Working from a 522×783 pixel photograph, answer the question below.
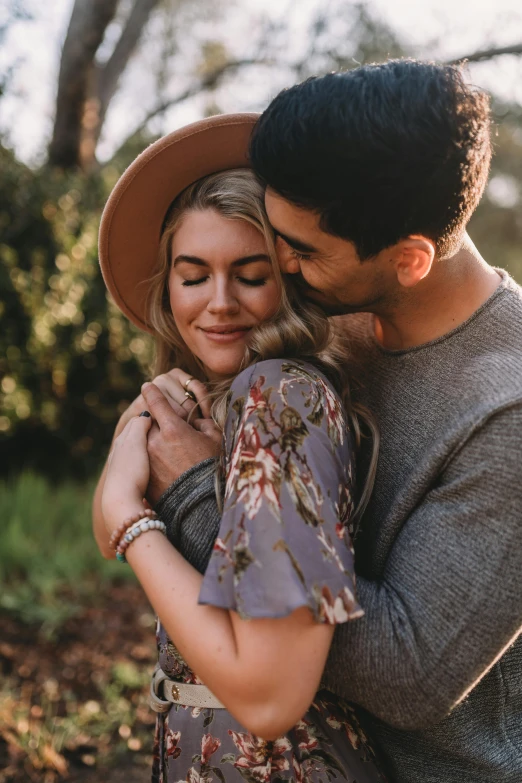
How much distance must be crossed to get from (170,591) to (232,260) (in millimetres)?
1074

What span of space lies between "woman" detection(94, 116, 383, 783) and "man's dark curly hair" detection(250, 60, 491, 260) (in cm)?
40

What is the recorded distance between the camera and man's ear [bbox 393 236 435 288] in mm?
1712

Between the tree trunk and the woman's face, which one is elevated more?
the woman's face

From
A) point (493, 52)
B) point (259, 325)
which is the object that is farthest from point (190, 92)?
point (259, 325)

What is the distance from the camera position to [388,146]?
4.98ft

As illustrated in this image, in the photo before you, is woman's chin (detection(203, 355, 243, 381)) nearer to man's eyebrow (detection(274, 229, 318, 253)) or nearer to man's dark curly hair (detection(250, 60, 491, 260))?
man's eyebrow (detection(274, 229, 318, 253))

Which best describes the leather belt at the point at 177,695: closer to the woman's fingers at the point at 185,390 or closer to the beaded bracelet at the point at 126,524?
the beaded bracelet at the point at 126,524

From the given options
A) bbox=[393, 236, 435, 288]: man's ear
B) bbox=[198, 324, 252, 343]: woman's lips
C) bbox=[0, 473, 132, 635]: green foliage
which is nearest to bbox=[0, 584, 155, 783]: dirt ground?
bbox=[0, 473, 132, 635]: green foliage

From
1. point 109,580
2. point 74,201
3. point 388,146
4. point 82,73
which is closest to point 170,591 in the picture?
point 388,146

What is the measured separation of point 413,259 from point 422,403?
0.36m

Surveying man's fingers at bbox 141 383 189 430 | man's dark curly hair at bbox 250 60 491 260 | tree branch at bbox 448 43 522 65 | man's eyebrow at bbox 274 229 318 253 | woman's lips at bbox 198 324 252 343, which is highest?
man's dark curly hair at bbox 250 60 491 260

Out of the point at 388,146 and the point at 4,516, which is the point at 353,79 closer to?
the point at 388,146

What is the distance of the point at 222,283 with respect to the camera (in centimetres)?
222

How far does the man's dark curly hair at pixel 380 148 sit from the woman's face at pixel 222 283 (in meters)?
0.51
